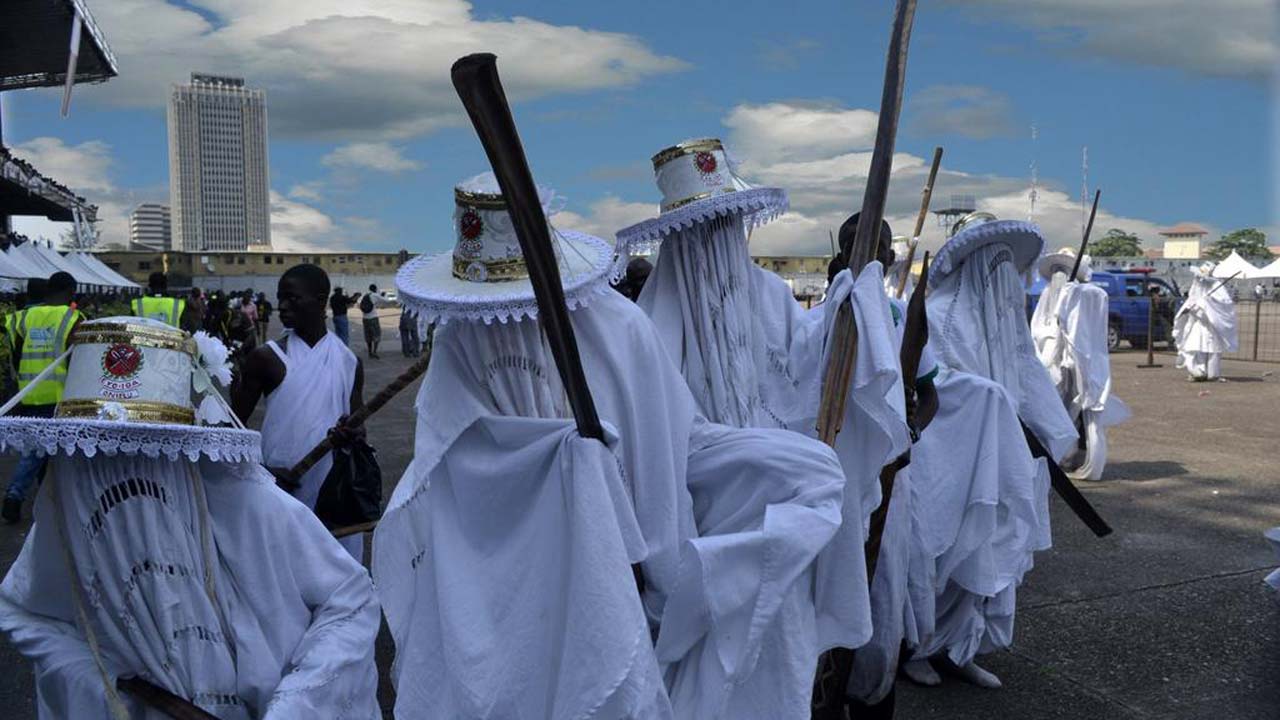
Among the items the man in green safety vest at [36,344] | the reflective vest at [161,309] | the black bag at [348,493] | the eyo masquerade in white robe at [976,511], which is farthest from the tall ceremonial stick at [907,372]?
the reflective vest at [161,309]

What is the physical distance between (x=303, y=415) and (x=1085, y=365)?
7336 millimetres

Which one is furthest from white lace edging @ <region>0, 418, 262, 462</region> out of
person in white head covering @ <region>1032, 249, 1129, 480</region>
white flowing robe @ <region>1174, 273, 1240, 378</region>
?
white flowing robe @ <region>1174, 273, 1240, 378</region>

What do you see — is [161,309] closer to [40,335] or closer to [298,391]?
[40,335]

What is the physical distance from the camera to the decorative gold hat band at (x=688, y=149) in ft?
12.5

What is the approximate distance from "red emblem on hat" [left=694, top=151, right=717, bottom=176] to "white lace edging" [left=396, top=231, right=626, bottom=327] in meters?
1.03

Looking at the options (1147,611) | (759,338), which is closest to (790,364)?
(759,338)

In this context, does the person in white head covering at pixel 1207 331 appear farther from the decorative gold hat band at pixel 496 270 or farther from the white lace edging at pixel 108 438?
the white lace edging at pixel 108 438

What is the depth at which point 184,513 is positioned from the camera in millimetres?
2500

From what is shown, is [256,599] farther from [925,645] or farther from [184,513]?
[925,645]

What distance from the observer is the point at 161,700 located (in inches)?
94.5

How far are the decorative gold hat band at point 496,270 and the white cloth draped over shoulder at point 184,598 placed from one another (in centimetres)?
74

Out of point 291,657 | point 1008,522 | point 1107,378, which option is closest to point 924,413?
point 1008,522

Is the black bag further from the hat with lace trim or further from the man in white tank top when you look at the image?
the hat with lace trim

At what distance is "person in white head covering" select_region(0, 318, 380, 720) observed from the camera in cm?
238
